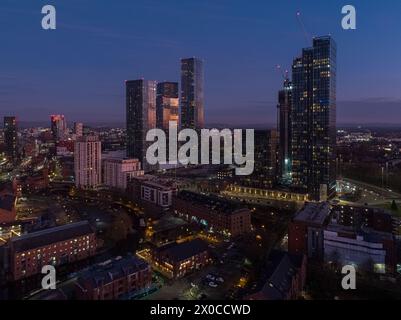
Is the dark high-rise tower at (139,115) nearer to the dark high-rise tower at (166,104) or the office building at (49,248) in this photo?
the dark high-rise tower at (166,104)

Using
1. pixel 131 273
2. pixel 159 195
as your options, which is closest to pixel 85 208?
pixel 159 195

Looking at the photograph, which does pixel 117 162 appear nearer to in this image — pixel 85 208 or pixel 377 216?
pixel 85 208

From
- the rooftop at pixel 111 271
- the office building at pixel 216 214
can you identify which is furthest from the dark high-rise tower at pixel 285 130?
the rooftop at pixel 111 271

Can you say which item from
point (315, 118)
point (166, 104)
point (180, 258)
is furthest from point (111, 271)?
point (166, 104)

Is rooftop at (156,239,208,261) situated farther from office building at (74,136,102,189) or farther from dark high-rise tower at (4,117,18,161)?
dark high-rise tower at (4,117,18,161)

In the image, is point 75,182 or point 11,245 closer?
point 11,245
